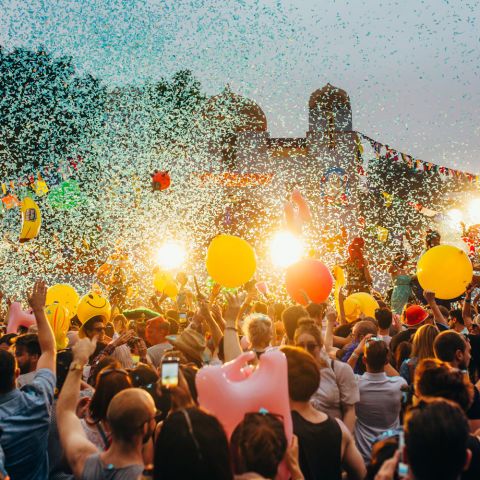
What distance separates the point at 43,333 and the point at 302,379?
5.22 feet

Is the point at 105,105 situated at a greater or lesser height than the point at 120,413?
greater

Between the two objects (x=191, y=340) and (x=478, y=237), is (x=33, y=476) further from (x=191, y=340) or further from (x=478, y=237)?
(x=478, y=237)

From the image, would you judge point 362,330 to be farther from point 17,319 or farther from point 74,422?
point 17,319

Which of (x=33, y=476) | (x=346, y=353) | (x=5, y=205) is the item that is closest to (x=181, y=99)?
(x=5, y=205)

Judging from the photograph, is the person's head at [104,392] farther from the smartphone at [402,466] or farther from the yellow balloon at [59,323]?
the yellow balloon at [59,323]

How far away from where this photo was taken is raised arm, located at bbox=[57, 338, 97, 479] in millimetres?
2463

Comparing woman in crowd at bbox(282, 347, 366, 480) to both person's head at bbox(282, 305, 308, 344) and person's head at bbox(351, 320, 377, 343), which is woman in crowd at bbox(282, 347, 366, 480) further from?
person's head at bbox(351, 320, 377, 343)

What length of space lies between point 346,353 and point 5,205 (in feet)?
59.4

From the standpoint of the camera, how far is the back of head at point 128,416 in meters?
2.34

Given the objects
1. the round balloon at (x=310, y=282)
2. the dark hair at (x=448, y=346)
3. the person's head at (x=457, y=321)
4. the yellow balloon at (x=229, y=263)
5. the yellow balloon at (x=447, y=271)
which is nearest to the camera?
the dark hair at (x=448, y=346)

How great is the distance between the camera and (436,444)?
190cm

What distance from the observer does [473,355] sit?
5.26 meters

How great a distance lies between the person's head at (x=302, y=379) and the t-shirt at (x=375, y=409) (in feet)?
3.73

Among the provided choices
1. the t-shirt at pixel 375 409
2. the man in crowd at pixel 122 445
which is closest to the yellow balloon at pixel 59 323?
the t-shirt at pixel 375 409
